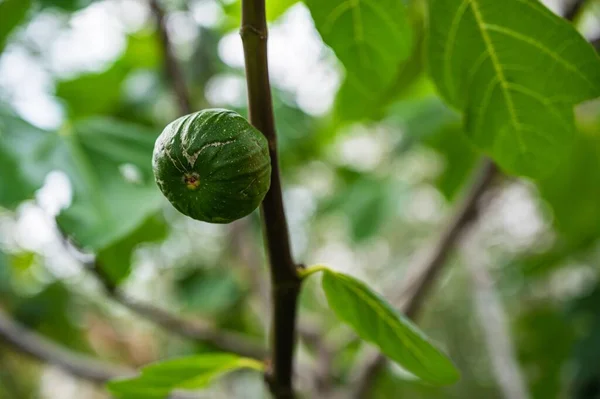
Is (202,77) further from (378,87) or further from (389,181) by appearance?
(378,87)

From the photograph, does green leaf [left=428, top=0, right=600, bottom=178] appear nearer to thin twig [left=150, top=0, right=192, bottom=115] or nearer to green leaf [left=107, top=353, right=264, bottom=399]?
green leaf [left=107, top=353, right=264, bottom=399]

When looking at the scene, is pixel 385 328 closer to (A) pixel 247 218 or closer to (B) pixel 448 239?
(B) pixel 448 239

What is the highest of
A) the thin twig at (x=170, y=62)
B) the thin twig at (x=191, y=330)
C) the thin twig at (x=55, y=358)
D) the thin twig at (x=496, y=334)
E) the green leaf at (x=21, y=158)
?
the thin twig at (x=170, y=62)

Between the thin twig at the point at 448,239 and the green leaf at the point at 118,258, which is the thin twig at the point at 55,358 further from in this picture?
the thin twig at the point at 448,239

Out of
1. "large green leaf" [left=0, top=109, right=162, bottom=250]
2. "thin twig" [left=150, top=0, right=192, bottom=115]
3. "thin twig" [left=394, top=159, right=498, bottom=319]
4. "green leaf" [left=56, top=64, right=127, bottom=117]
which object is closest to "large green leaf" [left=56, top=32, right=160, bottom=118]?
"green leaf" [left=56, top=64, right=127, bottom=117]

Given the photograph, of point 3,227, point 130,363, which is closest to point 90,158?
point 130,363

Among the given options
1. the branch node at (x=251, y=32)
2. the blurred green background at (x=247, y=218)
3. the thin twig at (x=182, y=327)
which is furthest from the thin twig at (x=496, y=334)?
the branch node at (x=251, y=32)
